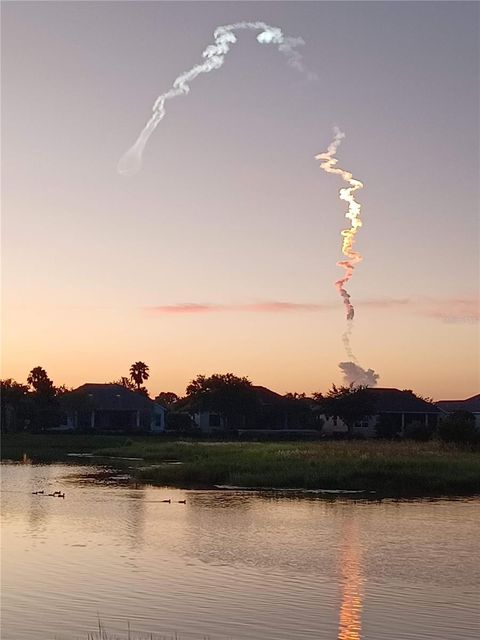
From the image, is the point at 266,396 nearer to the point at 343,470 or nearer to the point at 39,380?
the point at 39,380

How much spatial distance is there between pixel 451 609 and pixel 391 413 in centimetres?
10164

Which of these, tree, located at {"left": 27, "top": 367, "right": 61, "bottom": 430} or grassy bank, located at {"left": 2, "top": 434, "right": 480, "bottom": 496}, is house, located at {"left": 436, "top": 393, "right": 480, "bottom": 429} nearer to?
tree, located at {"left": 27, "top": 367, "right": 61, "bottom": 430}

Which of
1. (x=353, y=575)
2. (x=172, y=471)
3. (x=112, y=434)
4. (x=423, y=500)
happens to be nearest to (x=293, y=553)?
(x=353, y=575)

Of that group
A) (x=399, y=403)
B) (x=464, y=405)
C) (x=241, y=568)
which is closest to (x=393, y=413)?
(x=399, y=403)

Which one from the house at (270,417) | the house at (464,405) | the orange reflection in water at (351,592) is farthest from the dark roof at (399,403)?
the orange reflection in water at (351,592)

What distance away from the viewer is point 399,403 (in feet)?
420

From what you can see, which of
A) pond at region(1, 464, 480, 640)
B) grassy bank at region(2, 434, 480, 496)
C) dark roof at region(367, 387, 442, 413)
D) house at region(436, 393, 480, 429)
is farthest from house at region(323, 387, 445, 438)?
pond at region(1, 464, 480, 640)

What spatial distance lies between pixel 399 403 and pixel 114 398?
3864 centimetres

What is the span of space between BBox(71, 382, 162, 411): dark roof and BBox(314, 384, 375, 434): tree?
86.7 feet

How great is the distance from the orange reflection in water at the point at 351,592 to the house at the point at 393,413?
8509 cm

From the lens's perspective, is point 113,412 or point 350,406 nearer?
point 350,406

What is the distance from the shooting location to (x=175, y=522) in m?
41.3

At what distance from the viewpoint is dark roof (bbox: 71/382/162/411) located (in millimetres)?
133625

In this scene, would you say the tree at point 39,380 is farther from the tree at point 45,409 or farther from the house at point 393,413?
the house at point 393,413
